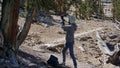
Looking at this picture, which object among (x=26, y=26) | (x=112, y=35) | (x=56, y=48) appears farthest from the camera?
(x=112, y=35)

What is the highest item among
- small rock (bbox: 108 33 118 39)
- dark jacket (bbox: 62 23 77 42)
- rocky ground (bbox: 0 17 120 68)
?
dark jacket (bbox: 62 23 77 42)

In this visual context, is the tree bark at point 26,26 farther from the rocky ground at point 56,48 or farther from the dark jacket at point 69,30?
the dark jacket at point 69,30

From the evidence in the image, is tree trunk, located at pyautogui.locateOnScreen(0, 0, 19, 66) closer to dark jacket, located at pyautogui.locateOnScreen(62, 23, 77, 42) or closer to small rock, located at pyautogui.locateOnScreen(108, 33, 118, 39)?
dark jacket, located at pyautogui.locateOnScreen(62, 23, 77, 42)

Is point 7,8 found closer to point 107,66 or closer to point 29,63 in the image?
point 29,63

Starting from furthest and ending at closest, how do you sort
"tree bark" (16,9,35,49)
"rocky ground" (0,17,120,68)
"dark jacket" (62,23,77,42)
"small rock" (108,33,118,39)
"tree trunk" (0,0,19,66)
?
1. "small rock" (108,33,118,39)
2. "rocky ground" (0,17,120,68)
3. "tree bark" (16,9,35,49)
4. "dark jacket" (62,23,77,42)
5. "tree trunk" (0,0,19,66)

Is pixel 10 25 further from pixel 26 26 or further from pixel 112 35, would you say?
pixel 112 35

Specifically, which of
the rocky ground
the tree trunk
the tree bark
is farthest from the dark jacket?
the tree trunk

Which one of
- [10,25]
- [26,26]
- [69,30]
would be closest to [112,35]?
[26,26]

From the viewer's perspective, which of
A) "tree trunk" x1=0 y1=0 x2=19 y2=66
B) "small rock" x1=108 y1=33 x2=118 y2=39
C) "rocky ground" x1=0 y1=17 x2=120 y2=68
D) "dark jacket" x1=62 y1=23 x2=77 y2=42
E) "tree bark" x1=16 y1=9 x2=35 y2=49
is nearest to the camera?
"tree trunk" x1=0 y1=0 x2=19 y2=66

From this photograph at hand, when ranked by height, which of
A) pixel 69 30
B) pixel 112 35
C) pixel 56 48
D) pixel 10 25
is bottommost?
pixel 112 35

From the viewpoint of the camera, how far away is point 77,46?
18.3 meters

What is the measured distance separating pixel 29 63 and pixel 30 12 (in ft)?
5.13

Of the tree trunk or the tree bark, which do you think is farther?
the tree bark

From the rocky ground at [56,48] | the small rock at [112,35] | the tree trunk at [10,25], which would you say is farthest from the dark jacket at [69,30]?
A: the small rock at [112,35]
